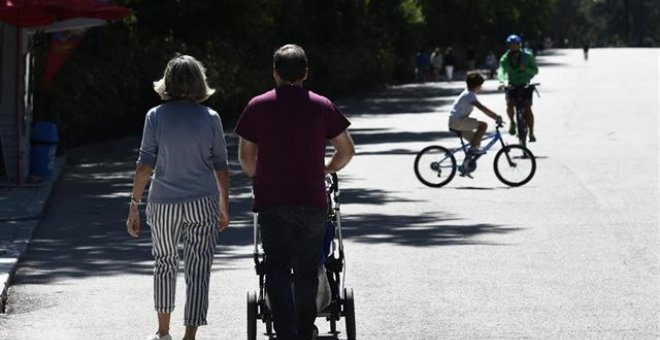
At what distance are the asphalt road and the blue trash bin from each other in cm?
44

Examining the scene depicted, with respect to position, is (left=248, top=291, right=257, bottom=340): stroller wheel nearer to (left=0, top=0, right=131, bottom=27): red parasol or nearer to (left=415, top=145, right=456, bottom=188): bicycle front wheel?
(left=415, top=145, right=456, bottom=188): bicycle front wheel

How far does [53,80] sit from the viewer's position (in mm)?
26047

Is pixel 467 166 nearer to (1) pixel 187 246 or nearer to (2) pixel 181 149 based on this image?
(1) pixel 187 246

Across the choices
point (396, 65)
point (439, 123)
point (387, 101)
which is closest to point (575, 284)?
point (439, 123)

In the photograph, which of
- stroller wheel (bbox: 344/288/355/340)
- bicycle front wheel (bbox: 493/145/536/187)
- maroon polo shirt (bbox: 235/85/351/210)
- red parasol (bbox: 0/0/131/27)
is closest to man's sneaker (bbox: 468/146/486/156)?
bicycle front wheel (bbox: 493/145/536/187)

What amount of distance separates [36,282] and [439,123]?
1054 inches

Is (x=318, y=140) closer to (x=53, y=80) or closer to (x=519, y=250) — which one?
(x=519, y=250)

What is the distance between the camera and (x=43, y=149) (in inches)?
859

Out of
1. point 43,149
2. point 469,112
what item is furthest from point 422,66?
point 469,112

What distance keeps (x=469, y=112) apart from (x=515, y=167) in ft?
2.86

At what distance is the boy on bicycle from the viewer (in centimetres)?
1964

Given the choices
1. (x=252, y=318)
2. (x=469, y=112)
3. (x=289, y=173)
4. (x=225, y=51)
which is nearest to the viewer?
(x=289, y=173)

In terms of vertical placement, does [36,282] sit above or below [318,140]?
below

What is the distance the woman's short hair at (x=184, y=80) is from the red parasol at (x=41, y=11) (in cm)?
1210
